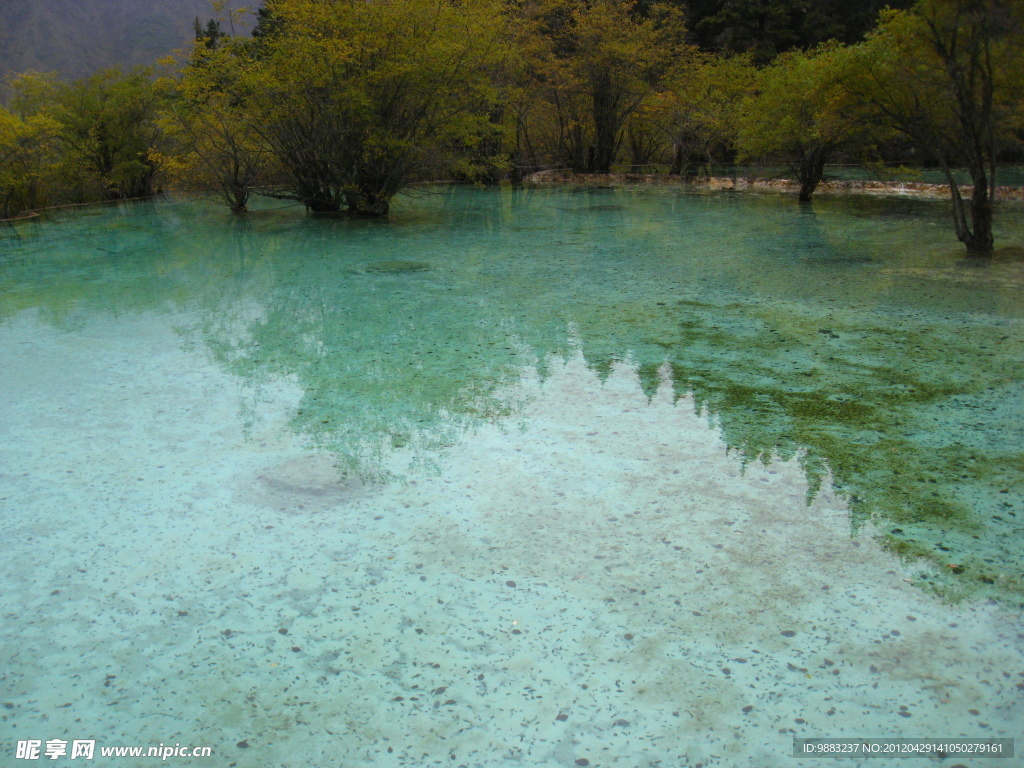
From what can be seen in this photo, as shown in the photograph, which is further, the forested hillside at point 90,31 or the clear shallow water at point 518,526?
the forested hillside at point 90,31

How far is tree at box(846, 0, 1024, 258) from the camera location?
8703 millimetres

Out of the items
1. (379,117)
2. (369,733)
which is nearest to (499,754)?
(369,733)

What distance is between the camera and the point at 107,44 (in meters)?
113

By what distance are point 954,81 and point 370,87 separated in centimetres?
1041

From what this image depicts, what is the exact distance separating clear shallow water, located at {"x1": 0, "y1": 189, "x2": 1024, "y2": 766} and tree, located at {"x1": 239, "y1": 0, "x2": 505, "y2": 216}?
8.41m

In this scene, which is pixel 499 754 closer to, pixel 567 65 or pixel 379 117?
pixel 379 117

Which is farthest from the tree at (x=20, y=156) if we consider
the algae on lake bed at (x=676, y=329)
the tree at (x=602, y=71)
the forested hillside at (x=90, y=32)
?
the forested hillside at (x=90, y=32)

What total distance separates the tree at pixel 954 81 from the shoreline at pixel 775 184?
914cm

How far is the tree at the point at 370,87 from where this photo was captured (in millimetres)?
14461

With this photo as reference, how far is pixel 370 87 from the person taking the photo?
14.9 meters

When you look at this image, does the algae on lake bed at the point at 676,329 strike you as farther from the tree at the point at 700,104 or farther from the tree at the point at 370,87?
the tree at the point at 700,104

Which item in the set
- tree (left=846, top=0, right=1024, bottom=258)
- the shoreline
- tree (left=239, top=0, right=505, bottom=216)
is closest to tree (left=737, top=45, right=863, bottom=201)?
the shoreline

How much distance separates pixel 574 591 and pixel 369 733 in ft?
3.30

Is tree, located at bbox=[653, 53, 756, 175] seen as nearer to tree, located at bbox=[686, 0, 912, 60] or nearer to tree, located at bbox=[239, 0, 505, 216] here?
tree, located at bbox=[686, 0, 912, 60]
